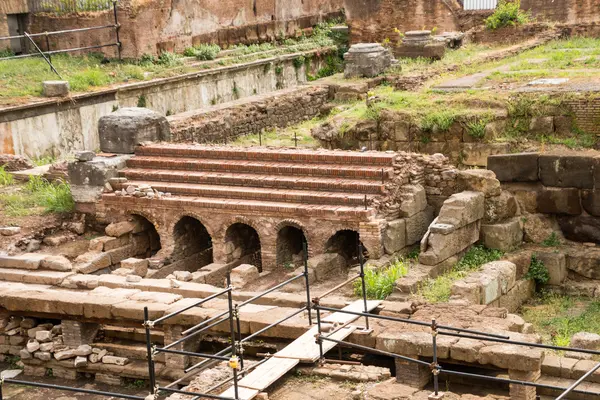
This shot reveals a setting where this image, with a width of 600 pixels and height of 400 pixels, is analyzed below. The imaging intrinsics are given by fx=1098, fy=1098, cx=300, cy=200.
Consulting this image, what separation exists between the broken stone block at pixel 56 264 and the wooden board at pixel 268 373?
4.88m

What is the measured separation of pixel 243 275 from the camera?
52.5ft

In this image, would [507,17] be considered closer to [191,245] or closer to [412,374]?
[191,245]

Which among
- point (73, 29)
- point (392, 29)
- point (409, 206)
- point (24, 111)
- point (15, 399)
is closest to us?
point (15, 399)

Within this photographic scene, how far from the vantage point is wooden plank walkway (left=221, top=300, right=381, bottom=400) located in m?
11.8

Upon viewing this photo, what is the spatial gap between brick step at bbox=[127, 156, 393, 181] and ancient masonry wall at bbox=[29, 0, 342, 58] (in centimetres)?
961

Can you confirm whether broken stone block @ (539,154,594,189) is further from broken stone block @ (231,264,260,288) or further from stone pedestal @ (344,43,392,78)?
stone pedestal @ (344,43,392,78)

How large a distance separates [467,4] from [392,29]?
2425 millimetres

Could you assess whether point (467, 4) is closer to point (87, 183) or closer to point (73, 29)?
point (73, 29)

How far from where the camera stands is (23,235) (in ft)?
→ 58.4

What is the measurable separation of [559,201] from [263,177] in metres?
4.91

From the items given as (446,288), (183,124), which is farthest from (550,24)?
(446,288)

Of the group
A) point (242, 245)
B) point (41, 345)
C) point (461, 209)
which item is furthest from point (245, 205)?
point (41, 345)

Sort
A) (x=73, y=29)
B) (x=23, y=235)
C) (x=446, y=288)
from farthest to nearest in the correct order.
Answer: (x=73, y=29) → (x=23, y=235) → (x=446, y=288)

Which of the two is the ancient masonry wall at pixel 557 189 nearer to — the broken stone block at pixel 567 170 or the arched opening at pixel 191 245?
the broken stone block at pixel 567 170
